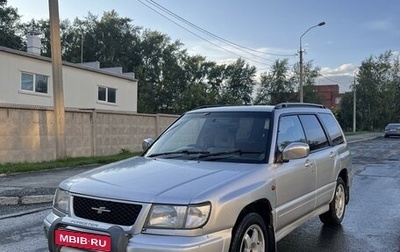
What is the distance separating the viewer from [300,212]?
525 centimetres

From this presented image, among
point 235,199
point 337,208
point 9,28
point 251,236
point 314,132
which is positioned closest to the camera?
point 235,199

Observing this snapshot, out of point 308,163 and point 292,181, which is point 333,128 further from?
point 292,181

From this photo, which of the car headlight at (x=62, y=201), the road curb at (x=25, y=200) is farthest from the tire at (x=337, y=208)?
the road curb at (x=25, y=200)

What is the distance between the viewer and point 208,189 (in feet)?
12.2

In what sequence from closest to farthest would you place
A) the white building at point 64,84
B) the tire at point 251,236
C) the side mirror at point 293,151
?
the tire at point 251,236
the side mirror at point 293,151
the white building at point 64,84

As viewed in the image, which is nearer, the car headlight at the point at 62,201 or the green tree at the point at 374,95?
the car headlight at the point at 62,201

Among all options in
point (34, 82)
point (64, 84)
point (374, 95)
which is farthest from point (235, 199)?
point (374, 95)

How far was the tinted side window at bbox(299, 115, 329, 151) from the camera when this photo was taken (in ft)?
19.2

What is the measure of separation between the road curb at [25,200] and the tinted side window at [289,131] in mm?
5495

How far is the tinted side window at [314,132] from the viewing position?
19.2ft

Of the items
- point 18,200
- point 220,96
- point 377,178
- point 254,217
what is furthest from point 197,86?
point 254,217

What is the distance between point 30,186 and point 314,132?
682 centimetres

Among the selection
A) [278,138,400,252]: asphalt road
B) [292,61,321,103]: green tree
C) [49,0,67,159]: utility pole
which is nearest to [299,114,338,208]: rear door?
[278,138,400,252]: asphalt road

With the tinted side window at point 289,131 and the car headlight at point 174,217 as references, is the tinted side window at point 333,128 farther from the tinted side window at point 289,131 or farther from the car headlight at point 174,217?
the car headlight at point 174,217
